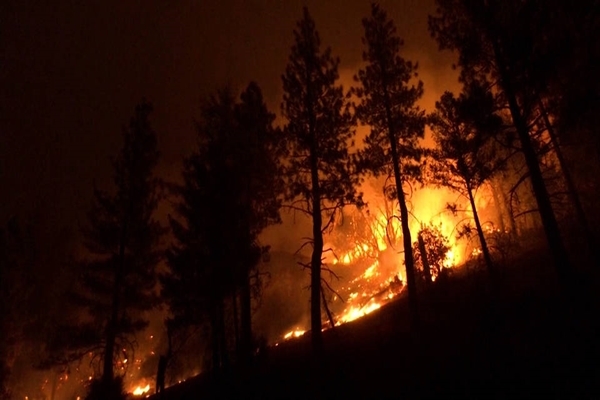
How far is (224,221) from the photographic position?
1738 centimetres

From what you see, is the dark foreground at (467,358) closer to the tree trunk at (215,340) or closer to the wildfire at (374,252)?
the tree trunk at (215,340)

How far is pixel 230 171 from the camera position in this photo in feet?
60.6

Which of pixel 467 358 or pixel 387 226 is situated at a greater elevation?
pixel 387 226

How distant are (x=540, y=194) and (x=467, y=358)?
5.66 m

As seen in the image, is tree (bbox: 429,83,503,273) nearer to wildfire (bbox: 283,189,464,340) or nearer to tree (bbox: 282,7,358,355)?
tree (bbox: 282,7,358,355)

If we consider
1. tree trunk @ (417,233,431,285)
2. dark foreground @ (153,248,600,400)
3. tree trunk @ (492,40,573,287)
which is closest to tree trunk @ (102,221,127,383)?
dark foreground @ (153,248,600,400)

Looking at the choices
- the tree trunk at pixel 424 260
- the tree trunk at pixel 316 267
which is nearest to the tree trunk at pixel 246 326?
the tree trunk at pixel 316 267

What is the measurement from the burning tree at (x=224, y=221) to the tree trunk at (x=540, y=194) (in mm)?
8811

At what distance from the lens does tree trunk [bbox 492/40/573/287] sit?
11188mm

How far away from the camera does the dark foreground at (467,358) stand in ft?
25.7

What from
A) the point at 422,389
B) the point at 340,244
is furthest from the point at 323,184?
the point at 340,244

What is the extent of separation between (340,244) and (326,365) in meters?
54.2

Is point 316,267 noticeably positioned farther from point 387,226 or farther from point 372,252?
point 372,252

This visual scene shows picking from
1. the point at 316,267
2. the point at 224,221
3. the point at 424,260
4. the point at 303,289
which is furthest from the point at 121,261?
the point at 303,289
